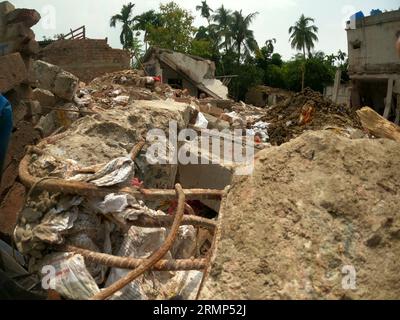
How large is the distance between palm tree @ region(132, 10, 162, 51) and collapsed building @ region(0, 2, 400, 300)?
1089 inches

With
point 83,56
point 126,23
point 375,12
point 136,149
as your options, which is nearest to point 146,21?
point 126,23

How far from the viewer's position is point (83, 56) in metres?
15.9

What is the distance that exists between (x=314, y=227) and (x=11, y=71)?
118 inches

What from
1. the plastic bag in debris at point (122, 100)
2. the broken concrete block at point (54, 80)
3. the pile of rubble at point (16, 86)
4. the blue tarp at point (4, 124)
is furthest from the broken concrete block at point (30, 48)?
the plastic bag in debris at point (122, 100)

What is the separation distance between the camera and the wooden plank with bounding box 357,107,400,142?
8.51 feet

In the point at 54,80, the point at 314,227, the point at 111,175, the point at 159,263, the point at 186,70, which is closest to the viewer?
the point at 314,227

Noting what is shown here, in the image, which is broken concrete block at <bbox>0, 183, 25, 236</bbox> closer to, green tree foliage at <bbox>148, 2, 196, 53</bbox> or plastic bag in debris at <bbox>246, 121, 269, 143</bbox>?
plastic bag in debris at <bbox>246, 121, 269, 143</bbox>

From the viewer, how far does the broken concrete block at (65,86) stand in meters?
5.66

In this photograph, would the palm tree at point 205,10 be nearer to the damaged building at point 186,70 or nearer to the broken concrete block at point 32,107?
the damaged building at point 186,70

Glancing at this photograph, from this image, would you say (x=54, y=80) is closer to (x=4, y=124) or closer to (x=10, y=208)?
(x=10, y=208)

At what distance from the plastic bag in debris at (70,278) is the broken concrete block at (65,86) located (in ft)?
12.7

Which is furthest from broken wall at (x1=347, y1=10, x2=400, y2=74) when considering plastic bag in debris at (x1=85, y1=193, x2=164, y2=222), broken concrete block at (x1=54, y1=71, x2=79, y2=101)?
plastic bag in debris at (x1=85, y1=193, x2=164, y2=222)
